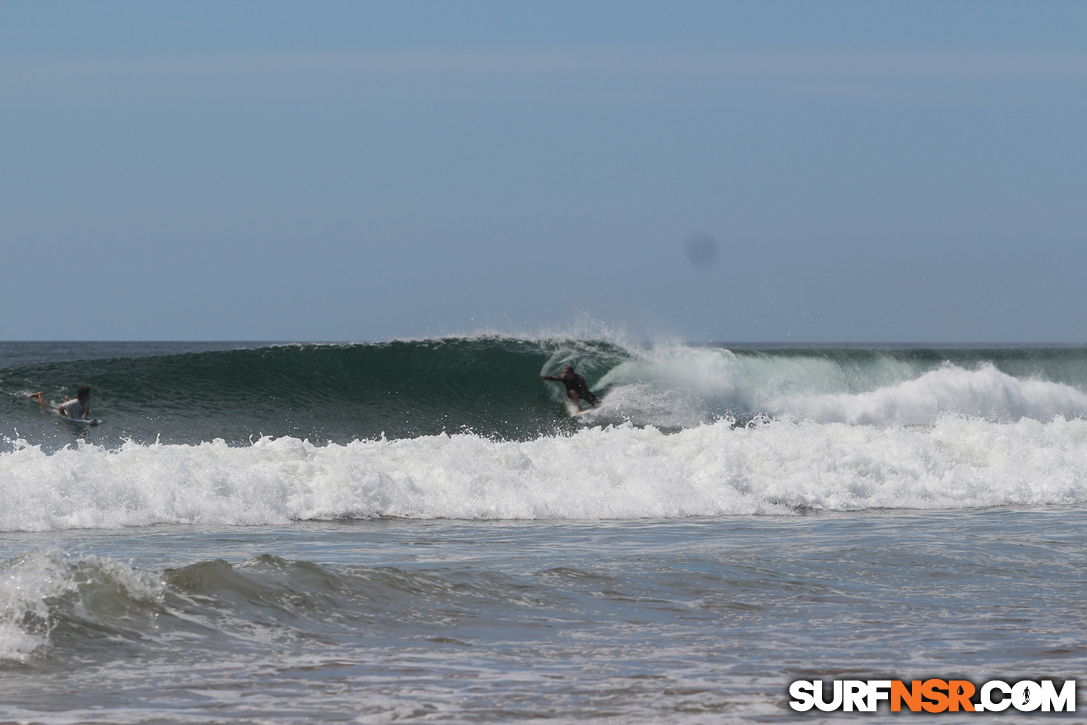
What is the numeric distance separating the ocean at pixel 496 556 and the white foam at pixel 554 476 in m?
0.04

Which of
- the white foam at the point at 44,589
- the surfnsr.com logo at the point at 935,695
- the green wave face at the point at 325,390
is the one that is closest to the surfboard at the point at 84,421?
the green wave face at the point at 325,390

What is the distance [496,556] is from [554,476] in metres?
4.19

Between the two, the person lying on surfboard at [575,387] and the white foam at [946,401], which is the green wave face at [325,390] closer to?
the person lying on surfboard at [575,387]

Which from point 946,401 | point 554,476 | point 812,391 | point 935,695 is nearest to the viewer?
point 935,695

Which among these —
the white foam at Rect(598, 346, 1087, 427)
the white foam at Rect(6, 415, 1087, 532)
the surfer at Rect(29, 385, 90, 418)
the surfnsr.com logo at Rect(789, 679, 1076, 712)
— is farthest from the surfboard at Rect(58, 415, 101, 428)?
the surfnsr.com logo at Rect(789, 679, 1076, 712)

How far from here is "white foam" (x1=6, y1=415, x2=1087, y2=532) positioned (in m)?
9.97

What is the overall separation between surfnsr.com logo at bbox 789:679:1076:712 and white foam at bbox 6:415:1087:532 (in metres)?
6.33

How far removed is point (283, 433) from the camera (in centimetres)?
1700

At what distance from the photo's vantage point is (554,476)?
11977 millimetres

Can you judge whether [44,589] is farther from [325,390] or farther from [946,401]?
[946,401]

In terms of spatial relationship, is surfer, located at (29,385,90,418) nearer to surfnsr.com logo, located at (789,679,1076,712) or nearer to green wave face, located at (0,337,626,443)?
green wave face, located at (0,337,626,443)

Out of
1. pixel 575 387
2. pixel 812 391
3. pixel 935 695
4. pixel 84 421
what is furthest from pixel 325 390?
pixel 935 695

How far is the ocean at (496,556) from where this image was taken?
4.46 metres

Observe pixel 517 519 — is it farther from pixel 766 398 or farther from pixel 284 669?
pixel 766 398
